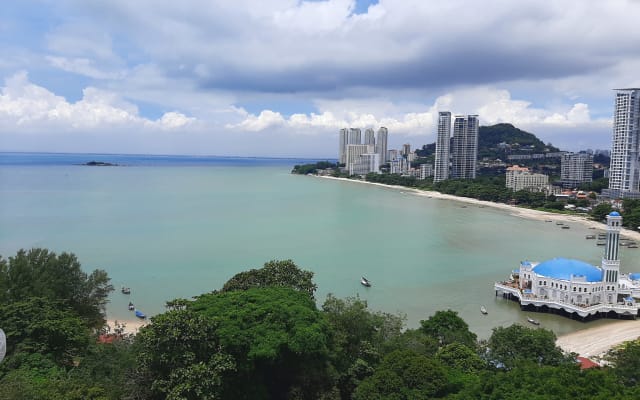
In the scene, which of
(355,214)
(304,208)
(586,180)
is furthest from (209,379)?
(586,180)

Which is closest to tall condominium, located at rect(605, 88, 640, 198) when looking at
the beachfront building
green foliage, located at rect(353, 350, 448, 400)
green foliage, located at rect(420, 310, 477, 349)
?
the beachfront building

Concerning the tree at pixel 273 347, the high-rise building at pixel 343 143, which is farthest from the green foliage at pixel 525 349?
the high-rise building at pixel 343 143

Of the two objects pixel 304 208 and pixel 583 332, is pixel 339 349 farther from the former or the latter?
pixel 304 208

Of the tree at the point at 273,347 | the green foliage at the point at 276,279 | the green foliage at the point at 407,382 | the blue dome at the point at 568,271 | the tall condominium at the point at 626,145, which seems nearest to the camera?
the green foliage at the point at 407,382

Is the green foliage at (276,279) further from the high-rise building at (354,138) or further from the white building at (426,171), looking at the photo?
the high-rise building at (354,138)

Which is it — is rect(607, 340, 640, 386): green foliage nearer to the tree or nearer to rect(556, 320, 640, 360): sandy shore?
rect(556, 320, 640, 360): sandy shore

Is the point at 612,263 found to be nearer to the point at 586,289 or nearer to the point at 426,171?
the point at 586,289

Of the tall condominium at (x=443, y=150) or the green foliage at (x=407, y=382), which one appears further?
the tall condominium at (x=443, y=150)
